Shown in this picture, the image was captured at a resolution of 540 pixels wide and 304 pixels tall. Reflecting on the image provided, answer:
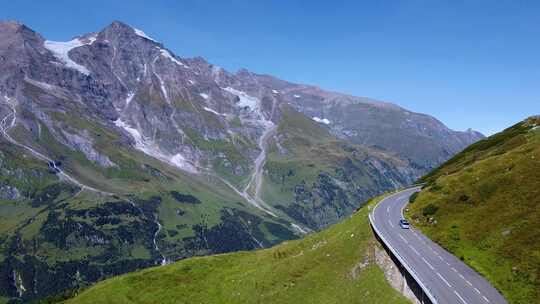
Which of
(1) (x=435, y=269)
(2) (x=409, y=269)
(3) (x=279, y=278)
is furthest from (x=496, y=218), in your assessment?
(3) (x=279, y=278)

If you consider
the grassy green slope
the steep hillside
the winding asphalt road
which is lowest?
the grassy green slope

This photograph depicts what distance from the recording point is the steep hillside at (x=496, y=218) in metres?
53.4

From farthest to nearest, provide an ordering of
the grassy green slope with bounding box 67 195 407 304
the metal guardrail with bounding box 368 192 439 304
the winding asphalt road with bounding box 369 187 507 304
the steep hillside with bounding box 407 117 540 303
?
the grassy green slope with bounding box 67 195 407 304, the steep hillside with bounding box 407 117 540 303, the winding asphalt road with bounding box 369 187 507 304, the metal guardrail with bounding box 368 192 439 304

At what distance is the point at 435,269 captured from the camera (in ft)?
192

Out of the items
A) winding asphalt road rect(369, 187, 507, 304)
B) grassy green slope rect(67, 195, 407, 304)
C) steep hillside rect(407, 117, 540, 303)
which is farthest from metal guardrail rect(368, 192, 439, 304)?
steep hillside rect(407, 117, 540, 303)

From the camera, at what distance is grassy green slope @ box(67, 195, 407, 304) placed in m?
64.8

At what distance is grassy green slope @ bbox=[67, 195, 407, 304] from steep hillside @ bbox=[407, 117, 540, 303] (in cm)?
1178

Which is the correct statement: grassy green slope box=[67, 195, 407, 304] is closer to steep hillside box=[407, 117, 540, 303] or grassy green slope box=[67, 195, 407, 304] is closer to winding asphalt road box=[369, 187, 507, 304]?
winding asphalt road box=[369, 187, 507, 304]

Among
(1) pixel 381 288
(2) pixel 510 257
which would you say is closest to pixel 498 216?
(2) pixel 510 257

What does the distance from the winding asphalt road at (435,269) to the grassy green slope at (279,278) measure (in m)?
3.92

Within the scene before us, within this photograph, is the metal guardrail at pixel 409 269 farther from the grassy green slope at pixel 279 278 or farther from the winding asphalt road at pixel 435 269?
the grassy green slope at pixel 279 278

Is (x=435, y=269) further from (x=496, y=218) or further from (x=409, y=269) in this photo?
(x=496, y=218)

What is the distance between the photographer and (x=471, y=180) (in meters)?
81.0

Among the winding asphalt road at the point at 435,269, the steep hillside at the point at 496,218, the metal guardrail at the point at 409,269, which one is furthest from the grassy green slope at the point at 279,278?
the steep hillside at the point at 496,218
